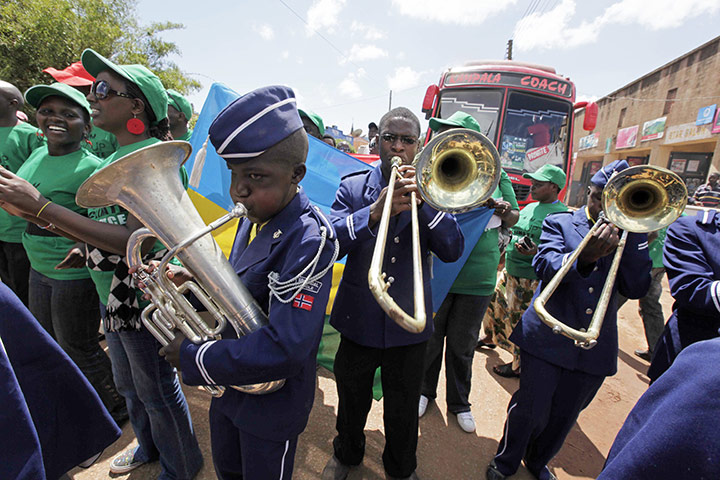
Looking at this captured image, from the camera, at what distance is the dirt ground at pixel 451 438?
102 inches

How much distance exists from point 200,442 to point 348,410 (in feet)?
4.33

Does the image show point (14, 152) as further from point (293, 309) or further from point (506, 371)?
point (506, 371)

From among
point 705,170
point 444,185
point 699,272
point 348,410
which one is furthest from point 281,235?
point 705,170

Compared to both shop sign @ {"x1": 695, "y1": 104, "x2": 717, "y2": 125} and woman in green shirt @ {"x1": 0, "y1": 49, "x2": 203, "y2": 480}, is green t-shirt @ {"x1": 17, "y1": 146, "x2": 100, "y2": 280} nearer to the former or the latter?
woman in green shirt @ {"x1": 0, "y1": 49, "x2": 203, "y2": 480}

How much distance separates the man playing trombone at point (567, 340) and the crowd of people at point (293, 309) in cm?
1

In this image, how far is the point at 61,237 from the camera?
8.16 feet

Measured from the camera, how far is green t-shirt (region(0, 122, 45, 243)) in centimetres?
307

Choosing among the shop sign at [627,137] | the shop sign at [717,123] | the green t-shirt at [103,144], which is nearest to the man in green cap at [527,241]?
the green t-shirt at [103,144]

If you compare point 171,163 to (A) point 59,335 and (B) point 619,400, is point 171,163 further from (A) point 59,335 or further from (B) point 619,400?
(B) point 619,400

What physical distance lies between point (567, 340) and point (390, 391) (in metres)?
1.20

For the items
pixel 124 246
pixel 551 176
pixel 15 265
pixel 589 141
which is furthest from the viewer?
pixel 589 141

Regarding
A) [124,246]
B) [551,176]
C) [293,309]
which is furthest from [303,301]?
[551,176]

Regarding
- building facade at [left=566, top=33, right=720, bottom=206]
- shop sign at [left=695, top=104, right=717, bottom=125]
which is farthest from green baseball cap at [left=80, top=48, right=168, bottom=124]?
shop sign at [left=695, top=104, right=717, bottom=125]

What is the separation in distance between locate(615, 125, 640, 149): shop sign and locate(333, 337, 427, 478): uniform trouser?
2754 cm
